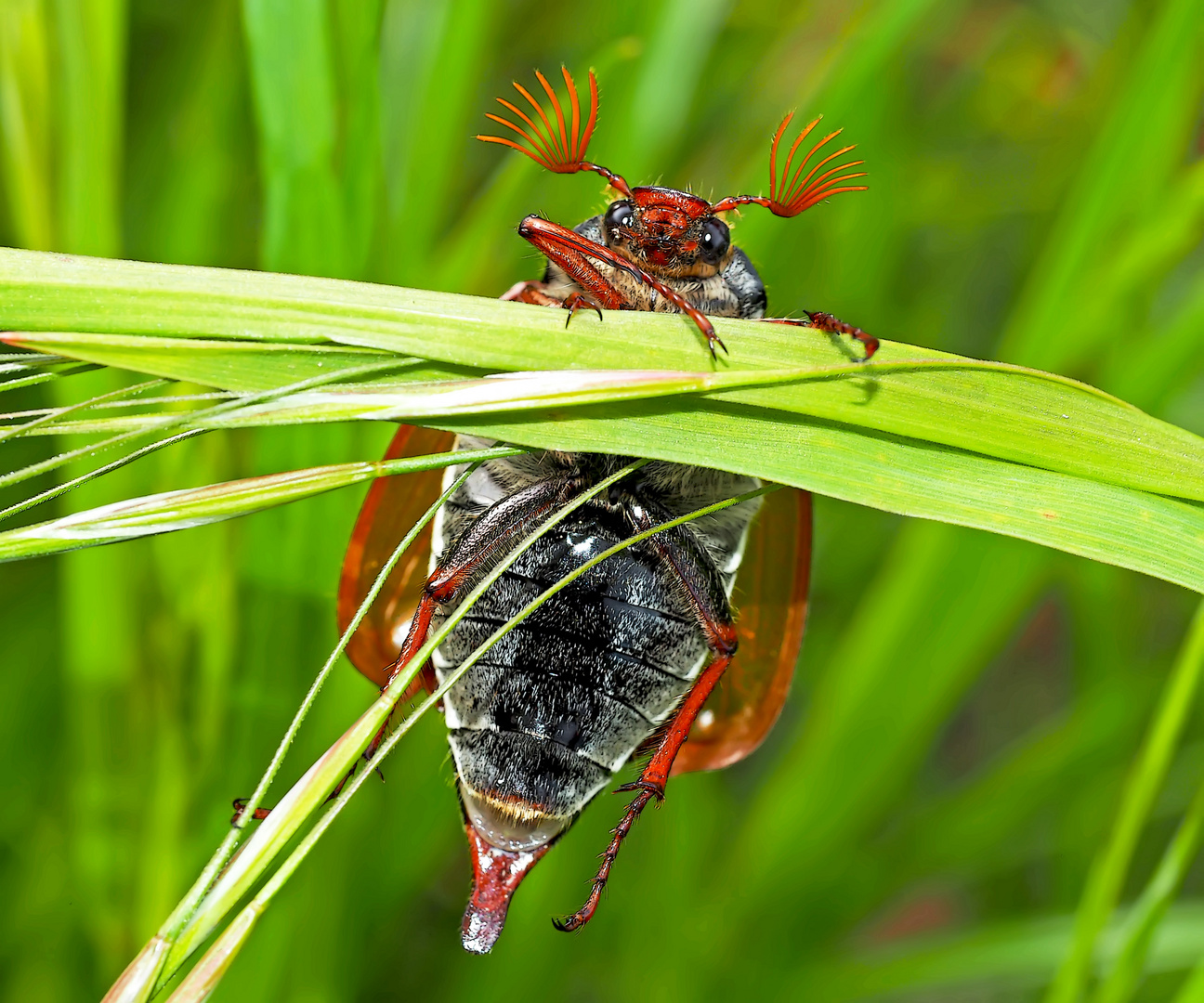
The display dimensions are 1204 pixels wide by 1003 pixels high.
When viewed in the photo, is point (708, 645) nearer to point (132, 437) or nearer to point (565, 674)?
point (565, 674)

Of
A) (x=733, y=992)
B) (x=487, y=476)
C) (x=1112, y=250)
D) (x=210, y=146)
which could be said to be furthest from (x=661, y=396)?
(x=733, y=992)

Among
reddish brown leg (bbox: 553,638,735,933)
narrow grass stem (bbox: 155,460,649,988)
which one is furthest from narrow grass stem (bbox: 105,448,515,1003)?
reddish brown leg (bbox: 553,638,735,933)

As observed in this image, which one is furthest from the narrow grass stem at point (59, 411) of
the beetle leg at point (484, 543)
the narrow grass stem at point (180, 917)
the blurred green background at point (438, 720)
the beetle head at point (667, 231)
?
the beetle head at point (667, 231)

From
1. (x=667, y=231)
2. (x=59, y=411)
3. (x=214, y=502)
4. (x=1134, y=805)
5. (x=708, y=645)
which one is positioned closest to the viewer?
(x=59, y=411)

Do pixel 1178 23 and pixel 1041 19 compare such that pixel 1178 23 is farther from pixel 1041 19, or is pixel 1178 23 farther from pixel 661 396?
pixel 1041 19

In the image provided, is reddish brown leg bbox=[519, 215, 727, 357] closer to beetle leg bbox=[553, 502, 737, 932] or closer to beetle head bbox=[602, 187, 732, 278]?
beetle head bbox=[602, 187, 732, 278]

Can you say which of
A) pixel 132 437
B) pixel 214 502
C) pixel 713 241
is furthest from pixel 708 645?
pixel 132 437
